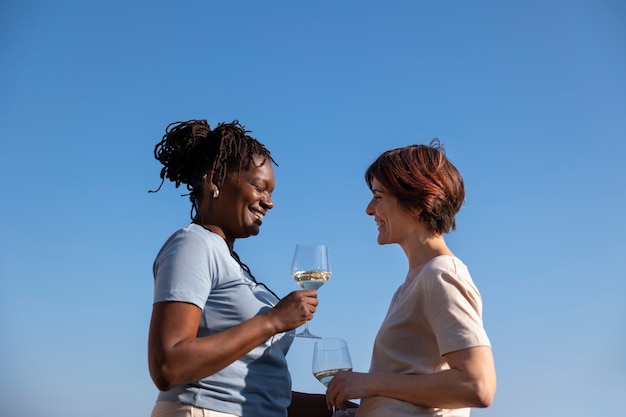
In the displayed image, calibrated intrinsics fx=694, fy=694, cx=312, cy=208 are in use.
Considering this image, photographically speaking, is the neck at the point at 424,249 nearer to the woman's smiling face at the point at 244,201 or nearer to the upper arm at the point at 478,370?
the upper arm at the point at 478,370

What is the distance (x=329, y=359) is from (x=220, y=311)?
79cm

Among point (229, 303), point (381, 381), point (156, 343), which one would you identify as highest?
point (229, 303)

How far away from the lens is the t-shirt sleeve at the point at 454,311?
372cm

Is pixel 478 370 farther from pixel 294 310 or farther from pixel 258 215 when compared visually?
pixel 258 215

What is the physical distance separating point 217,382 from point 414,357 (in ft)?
3.92

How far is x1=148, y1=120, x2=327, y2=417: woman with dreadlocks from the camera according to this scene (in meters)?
4.00

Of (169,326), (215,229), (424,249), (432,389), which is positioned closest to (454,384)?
(432,389)

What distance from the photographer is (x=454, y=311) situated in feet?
12.4

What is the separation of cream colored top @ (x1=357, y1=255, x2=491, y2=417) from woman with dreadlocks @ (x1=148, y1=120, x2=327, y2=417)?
0.62m

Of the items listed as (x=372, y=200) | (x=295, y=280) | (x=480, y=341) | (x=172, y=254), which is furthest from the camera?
(x=295, y=280)

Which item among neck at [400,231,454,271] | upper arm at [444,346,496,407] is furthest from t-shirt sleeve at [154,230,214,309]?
upper arm at [444,346,496,407]

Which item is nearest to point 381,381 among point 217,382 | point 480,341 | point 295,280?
point 480,341

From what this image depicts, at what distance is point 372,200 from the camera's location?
4621mm

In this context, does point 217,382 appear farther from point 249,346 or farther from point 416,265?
point 416,265
